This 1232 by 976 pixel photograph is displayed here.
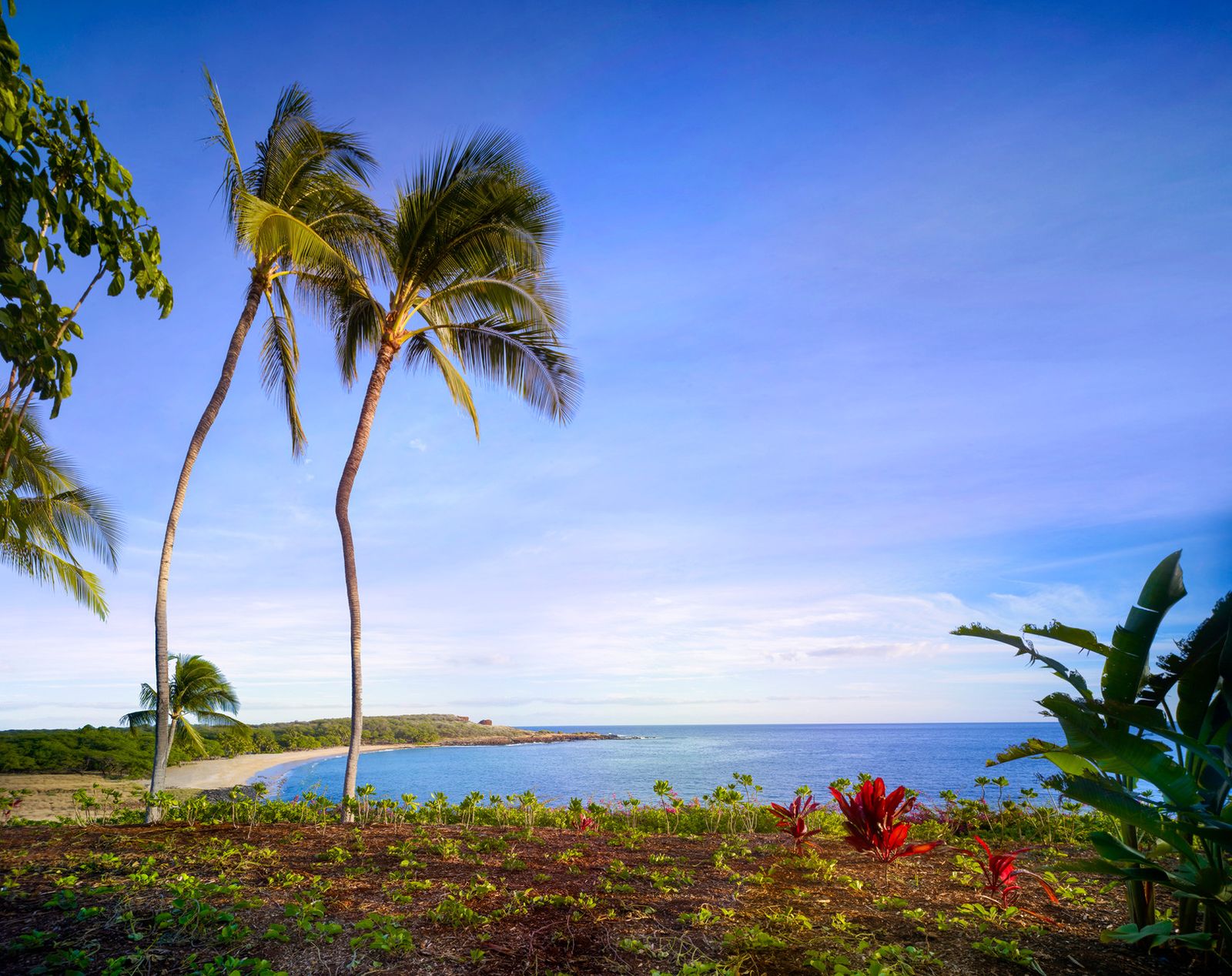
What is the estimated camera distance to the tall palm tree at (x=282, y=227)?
A: 765cm

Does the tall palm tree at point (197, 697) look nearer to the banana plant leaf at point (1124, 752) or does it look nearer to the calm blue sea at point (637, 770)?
the calm blue sea at point (637, 770)

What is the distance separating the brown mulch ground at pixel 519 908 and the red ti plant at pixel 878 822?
0.62 feet

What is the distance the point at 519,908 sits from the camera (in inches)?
151

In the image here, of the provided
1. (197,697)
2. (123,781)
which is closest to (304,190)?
(197,697)

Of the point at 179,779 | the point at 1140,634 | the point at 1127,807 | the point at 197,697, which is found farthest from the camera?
the point at 179,779

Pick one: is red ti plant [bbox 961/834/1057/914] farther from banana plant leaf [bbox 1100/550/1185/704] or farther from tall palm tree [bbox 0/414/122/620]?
tall palm tree [bbox 0/414/122/620]

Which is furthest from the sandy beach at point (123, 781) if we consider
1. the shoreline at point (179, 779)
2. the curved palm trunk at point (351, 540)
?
the curved palm trunk at point (351, 540)

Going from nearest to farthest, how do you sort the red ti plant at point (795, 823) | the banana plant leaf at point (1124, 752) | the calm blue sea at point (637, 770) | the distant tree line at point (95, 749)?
the banana plant leaf at point (1124, 752) → the red ti plant at point (795, 823) → the distant tree line at point (95, 749) → the calm blue sea at point (637, 770)

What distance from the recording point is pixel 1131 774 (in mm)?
3006

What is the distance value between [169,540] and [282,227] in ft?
13.5

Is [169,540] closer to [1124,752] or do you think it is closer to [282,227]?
[282,227]

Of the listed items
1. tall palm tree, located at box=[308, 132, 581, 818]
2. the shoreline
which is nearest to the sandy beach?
the shoreline

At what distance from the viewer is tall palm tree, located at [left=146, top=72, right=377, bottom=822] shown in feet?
25.1

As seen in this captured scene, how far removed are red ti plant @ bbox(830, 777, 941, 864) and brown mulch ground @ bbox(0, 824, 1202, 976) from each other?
0.19 m
